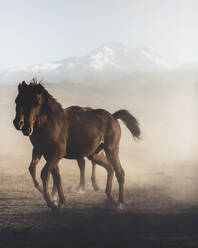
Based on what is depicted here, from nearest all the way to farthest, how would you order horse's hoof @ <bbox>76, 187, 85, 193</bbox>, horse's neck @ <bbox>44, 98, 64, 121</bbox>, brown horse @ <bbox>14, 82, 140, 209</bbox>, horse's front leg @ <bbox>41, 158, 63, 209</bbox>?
brown horse @ <bbox>14, 82, 140, 209</bbox> < horse's front leg @ <bbox>41, 158, 63, 209</bbox> < horse's neck @ <bbox>44, 98, 64, 121</bbox> < horse's hoof @ <bbox>76, 187, 85, 193</bbox>

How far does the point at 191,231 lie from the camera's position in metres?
5.99

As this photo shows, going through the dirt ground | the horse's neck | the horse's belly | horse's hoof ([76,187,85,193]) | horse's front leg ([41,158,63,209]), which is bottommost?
the dirt ground

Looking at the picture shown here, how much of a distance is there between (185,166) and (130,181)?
374 cm

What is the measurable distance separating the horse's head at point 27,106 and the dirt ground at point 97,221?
5.32 feet

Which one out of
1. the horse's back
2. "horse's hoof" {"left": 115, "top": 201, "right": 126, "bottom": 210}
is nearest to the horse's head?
the horse's back

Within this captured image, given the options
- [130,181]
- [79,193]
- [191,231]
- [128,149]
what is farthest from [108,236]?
[128,149]

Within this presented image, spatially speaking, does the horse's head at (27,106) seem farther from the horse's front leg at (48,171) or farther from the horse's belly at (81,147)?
the horse's belly at (81,147)

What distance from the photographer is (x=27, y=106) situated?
649 centimetres

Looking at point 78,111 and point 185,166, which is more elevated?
point 78,111

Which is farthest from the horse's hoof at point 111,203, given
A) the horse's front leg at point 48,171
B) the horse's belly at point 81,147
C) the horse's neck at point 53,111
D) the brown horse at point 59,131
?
the horse's neck at point 53,111

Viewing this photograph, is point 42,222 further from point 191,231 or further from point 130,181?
point 130,181

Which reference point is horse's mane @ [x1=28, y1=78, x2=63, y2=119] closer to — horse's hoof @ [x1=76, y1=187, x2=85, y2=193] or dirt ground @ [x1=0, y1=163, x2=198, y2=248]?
dirt ground @ [x1=0, y1=163, x2=198, y2=248]

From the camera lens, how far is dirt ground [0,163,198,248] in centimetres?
548

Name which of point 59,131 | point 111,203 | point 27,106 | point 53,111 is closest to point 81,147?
point 59,131
